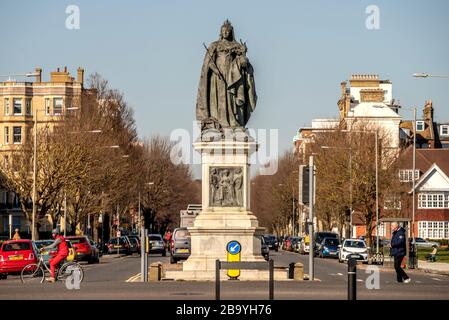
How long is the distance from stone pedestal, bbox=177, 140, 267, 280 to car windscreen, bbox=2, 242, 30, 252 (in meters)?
11.0

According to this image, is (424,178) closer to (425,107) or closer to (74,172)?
(425,107)

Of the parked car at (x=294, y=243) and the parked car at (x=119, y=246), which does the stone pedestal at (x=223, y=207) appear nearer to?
the parked car at (x=119, y=246)

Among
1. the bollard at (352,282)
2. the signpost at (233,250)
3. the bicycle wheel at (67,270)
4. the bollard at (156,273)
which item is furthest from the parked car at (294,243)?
the bollard at (352,282)

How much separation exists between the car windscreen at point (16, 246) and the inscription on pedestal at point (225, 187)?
11.3 m

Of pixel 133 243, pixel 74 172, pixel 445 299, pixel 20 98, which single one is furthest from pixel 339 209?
pixel 445 299

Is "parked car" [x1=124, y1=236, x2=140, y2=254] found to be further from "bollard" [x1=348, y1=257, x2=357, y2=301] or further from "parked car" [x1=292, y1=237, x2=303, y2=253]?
"bollard" [x1=348, y1=257, x2=357, y2=301]

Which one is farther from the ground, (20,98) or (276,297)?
(20,98)

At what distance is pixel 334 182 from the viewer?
305ft

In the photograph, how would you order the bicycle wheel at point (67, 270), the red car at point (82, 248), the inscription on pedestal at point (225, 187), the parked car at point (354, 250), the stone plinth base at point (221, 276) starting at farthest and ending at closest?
the parked car at point (354, 250) < the red car at point (82, 248) < the inscription on pedestal at point (225, 187) < the bicycle wheel at point (67, 270) < the stone plinth base at point (221, 276)

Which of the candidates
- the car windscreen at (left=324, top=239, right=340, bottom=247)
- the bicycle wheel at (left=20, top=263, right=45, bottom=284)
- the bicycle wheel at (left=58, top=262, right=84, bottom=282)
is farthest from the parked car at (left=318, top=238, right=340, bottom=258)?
the bicycle wheel at (left=58, top=262, right=84, bottom=282)

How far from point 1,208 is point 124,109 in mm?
39641

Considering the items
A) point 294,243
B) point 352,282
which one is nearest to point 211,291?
point 352,282

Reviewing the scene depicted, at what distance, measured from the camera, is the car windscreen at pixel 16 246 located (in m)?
47.1

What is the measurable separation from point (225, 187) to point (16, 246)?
473 inches
